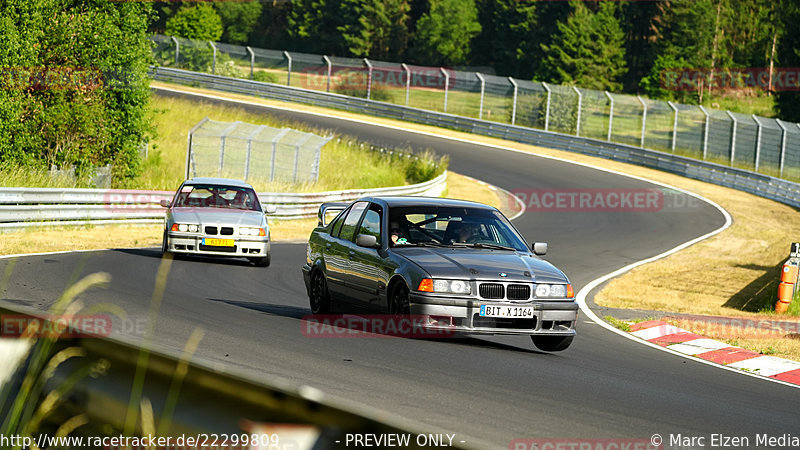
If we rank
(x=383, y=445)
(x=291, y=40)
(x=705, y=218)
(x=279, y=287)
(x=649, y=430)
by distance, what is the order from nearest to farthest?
1. (x=383, y=445)
2. (x=649, y=430)
3. (x=279, y=287)
4. (x=705, y=218)
5. (x=291, y=40)

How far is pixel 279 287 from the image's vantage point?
51.5 ft

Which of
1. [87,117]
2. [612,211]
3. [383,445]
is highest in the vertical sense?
[383,445]

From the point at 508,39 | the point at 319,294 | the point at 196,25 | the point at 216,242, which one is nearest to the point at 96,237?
the point at 216,242

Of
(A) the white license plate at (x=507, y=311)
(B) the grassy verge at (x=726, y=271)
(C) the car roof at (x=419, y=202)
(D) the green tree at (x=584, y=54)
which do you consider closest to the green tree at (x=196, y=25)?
(D) the green tree at (x=584, y=54)

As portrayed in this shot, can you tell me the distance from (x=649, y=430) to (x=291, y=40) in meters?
105

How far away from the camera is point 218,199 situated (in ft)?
61.6

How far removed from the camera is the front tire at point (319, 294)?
11964 mm

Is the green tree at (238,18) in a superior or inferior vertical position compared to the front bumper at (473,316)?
superior

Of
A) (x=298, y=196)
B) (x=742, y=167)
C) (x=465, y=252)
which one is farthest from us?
(x=742, y=167)

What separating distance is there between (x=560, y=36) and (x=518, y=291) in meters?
84.1

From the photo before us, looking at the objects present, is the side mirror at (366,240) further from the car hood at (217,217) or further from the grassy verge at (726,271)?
the car hood at (217,217)

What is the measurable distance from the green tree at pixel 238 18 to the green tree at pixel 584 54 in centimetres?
3626

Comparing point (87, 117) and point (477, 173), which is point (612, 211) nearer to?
point (477, 173)

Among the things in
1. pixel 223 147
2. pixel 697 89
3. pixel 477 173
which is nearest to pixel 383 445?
pixel 223 147
